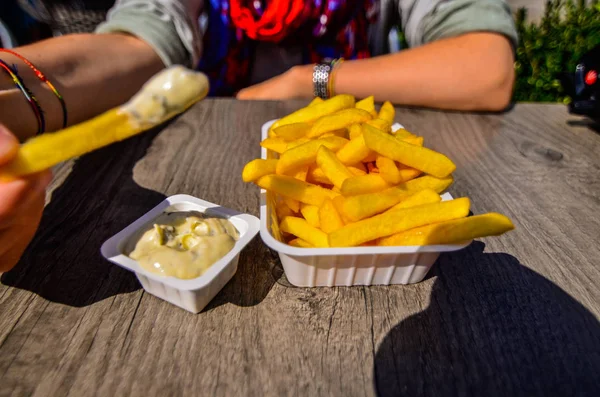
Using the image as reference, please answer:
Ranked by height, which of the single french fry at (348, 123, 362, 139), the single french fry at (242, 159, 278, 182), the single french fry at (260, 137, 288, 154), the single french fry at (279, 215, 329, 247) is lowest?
the single french fry at (279, 215, 329, 247)

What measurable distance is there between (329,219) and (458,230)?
32 centimetres

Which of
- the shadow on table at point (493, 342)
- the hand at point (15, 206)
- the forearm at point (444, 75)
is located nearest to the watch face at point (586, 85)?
the forearm at point (444, 75)

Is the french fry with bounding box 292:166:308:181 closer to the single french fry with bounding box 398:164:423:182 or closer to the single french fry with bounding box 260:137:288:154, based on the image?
the single french fry with bounding box 260:137:288:154

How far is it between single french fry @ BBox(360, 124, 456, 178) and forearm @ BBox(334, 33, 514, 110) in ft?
3.51

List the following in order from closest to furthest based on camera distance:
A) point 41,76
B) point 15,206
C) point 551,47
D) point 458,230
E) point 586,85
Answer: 1. point 15,206
2. point 458,230
3. point 41,76
4. point 586,85
5. point 551,47

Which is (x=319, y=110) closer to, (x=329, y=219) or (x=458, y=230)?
(x=329, y=219)

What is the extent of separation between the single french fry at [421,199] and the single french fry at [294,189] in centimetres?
18

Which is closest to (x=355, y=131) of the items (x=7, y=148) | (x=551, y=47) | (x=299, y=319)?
(x=299, y=319)

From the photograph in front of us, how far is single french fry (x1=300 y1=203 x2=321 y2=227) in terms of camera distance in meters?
1.09

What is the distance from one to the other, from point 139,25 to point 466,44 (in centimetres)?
166

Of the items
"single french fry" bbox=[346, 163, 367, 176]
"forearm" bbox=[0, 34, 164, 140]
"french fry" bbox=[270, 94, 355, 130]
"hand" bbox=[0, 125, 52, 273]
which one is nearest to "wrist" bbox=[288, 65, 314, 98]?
"forearm" bbox=[0, 34, 164, 140]

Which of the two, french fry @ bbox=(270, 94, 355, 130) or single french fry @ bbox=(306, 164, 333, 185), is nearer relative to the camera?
single french fry @ bbox=(306, 164, 333, 185)

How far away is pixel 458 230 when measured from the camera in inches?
39.8

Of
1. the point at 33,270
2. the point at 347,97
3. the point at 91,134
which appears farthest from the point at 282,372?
the point at 347,97
